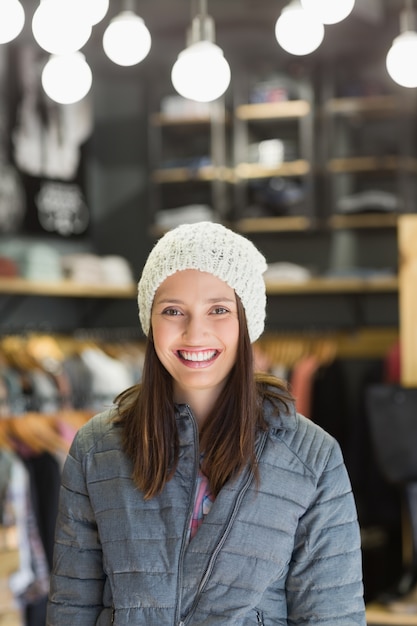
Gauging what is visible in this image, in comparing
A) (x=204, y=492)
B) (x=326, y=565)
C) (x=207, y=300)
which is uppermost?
(x=207, y=300)

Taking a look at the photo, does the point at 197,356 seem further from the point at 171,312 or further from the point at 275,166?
the point at 275,166

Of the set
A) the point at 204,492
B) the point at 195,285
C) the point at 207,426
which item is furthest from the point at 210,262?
the point at 204,492

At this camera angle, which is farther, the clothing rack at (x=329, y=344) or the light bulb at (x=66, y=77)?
the clothing rack at (x=329, y=344)

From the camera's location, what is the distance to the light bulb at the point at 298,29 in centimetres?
345

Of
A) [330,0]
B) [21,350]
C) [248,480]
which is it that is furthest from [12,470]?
[248,480]

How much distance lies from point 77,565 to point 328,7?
202 cm

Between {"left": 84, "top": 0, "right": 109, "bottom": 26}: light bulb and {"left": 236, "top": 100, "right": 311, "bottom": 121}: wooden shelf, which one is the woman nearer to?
{"left": 84, "top": 0, "right": 109, "bottom": 26}: light bulb

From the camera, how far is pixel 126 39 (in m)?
3.53

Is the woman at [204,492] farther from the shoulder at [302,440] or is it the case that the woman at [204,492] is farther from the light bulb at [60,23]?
the light bulb at [60,23]

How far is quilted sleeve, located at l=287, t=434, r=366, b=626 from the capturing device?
6.30ft

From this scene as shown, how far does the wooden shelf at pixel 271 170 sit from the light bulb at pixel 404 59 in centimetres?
296

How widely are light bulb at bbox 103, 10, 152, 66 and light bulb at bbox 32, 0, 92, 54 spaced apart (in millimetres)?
435

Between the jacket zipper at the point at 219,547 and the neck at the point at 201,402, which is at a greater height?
the neck at the point at 201,402

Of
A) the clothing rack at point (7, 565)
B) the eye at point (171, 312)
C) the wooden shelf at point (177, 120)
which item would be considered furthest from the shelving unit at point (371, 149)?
the eye at point (171, 312)
